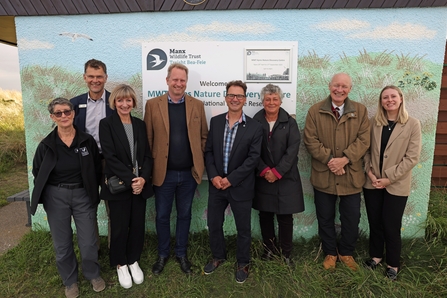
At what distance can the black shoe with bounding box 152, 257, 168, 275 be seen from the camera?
3078 mm

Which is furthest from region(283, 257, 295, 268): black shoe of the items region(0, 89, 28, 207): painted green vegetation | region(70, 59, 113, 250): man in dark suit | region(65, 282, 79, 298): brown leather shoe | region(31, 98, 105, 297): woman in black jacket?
region(0, 89, 28, 207): painted green vegetation

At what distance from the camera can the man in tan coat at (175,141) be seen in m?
2.92

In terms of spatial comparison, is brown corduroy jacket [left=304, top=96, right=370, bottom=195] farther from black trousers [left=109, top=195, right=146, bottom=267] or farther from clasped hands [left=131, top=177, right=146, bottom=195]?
black trousers [left=109, top=195, right=146, bottom=267]

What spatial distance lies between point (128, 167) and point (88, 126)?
26.6 inches

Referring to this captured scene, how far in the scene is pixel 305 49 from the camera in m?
3.37

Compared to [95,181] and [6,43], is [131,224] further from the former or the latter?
[6,43]

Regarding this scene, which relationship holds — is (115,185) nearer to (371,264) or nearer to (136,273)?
(136,273)

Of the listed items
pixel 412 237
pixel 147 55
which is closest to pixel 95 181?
pixel 147 55

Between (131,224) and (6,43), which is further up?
(6,43)

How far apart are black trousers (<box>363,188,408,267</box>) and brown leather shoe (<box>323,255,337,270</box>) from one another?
0.44 m

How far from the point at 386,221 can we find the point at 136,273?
2598mm

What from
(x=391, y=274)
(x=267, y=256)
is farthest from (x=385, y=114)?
(x=267, y=256)

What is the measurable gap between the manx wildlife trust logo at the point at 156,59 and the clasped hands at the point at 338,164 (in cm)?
223

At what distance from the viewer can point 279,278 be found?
2.97m
